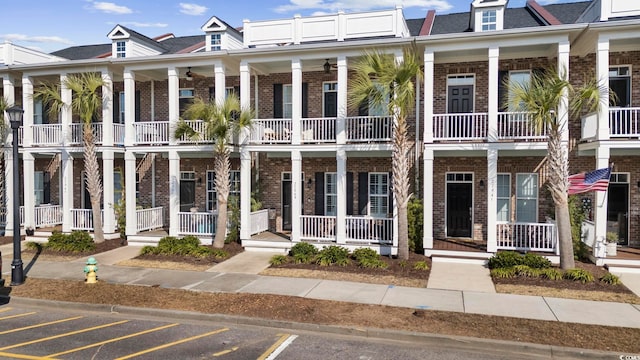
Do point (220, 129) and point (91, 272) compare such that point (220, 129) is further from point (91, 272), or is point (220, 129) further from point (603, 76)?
point (603, 76)

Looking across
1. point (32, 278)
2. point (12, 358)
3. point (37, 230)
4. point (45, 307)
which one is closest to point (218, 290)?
point (45, 307)

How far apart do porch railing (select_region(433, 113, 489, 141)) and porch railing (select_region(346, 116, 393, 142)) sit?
1.46 m

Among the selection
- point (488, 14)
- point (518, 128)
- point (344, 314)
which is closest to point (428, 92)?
point (518, 128)

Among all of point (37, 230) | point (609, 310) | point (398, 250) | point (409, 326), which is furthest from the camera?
point (37, 230)

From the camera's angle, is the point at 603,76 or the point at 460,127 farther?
the point at 460,127

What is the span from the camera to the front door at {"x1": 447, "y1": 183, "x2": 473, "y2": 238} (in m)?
15.8

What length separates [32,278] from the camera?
1183 centimetres

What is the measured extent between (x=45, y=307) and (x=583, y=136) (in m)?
15.0

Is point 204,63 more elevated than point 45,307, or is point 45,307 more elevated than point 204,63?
point 204,63

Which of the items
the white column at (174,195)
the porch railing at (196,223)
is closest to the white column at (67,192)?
the white column at (174,195)

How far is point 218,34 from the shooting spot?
17.7 m

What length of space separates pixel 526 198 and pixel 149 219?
13.7 meters

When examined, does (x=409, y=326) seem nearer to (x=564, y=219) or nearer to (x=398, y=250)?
(x=398, y=250)

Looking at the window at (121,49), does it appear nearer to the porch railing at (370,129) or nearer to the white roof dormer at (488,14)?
the porch railing at (370,129)
